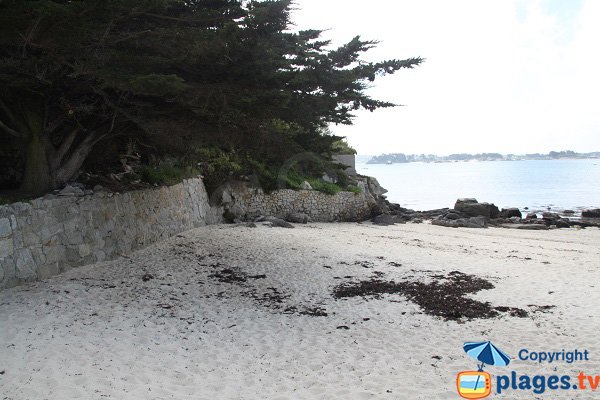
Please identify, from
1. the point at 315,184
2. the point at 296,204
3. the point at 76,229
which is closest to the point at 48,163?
the point at 76,229

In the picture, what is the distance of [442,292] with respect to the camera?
7.57 m

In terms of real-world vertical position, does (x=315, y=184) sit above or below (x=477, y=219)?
above

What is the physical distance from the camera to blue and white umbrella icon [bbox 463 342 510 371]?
4.67 metres

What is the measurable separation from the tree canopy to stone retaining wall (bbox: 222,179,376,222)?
6292mm

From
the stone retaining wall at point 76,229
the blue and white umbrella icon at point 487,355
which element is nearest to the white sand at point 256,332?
the blue and white umbrella icon at point 487,355

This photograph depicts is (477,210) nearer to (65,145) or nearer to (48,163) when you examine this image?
(65,145)

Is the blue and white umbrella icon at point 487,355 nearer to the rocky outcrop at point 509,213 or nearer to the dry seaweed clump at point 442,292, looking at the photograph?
the dry seaweed clump at point 442,292

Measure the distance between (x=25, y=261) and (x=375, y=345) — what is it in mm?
5852

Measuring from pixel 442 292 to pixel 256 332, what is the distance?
3.54 metres

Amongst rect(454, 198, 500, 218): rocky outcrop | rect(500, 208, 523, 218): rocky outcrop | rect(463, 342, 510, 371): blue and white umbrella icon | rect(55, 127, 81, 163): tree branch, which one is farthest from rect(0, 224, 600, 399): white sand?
rect(500, 208, 523, 218): rocky outcrop

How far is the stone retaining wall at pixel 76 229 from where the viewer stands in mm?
7047

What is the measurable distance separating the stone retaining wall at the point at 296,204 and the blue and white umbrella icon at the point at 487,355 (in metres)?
12.2

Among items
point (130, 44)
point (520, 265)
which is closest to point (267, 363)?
point (130, 44)

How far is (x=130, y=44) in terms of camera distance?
21.3 feet
